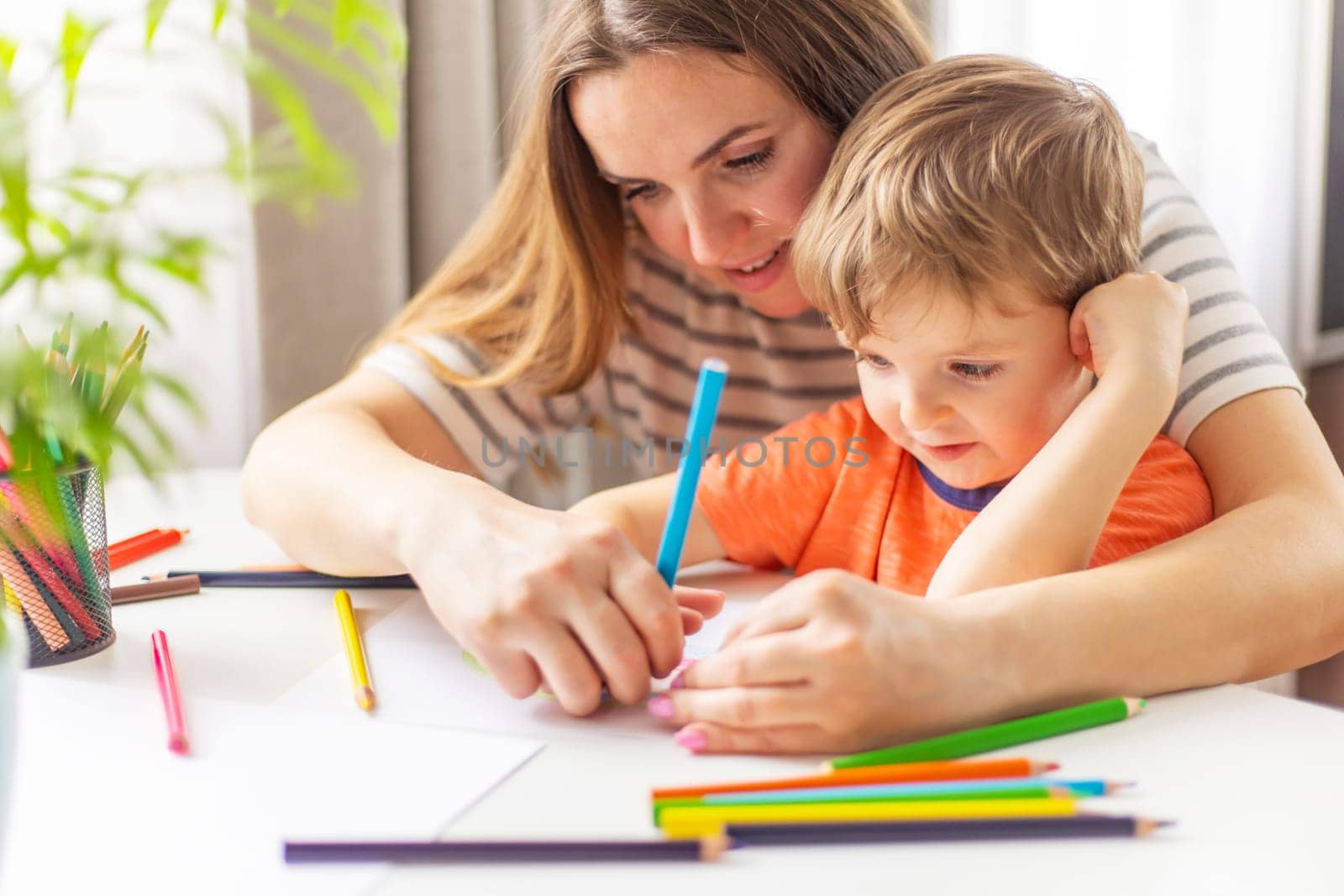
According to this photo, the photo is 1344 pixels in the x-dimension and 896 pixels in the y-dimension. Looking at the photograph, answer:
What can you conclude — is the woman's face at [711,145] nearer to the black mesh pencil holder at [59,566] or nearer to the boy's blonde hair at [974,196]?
the boy's blonde hair at [974,196]

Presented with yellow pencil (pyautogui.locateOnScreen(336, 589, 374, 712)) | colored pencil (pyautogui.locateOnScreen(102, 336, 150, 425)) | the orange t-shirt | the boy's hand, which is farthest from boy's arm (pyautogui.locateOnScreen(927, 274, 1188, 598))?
colored pencil (pyautogui.locateOnScreen(102, 336, 150, 425))

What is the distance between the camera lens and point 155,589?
2.78ft

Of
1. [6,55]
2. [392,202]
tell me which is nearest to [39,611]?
[6,55]

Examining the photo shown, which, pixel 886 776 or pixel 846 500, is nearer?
pixel 886 776

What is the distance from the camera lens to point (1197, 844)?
1.65 ft

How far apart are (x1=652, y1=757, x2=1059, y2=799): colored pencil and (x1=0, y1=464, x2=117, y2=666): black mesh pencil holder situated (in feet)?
1.25

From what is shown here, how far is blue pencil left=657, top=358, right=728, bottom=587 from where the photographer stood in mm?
627

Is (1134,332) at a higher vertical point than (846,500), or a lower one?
higher

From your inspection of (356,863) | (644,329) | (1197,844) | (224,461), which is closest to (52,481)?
(356,863)

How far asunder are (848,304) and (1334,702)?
4.37ft

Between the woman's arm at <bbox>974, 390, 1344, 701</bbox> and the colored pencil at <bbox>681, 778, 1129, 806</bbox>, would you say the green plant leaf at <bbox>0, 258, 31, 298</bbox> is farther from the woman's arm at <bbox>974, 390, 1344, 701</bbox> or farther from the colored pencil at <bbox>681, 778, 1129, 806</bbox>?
the woman's arm at <bbox>974, 390, 1344, 701</bbox>

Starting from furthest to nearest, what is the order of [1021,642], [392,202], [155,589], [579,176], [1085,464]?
[392,202], [579,176], [155,589], [1085,464], [1021,642]

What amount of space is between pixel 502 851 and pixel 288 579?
16.6 inches

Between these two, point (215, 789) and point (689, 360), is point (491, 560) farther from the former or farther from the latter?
point (689, 360)
